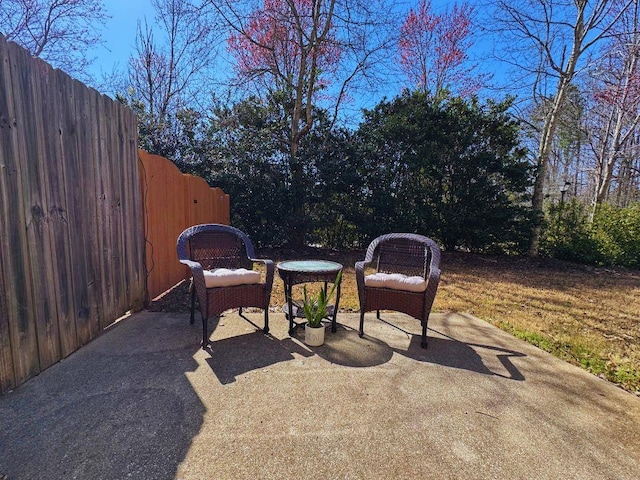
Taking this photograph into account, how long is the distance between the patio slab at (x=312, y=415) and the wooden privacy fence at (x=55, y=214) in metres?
0.25

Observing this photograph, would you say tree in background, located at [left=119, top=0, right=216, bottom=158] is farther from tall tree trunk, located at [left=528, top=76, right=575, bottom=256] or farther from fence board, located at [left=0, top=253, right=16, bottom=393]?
fence board, located at [left=0, top=253, right=16, bottom=393]

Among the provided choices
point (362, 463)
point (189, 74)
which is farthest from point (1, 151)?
point (189, 74)

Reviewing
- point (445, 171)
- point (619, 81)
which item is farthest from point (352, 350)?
point (619, 81)

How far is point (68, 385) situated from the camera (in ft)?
6.30

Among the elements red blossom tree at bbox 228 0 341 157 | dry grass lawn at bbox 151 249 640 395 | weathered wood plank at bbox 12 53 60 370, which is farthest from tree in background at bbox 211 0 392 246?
weathered wood plank at bbox 12 53 60 370

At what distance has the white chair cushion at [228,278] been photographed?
8.55 feet

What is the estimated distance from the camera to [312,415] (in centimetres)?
172

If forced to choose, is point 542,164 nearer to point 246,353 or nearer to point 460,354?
point 460,354

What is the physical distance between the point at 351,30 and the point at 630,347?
25.6 ft

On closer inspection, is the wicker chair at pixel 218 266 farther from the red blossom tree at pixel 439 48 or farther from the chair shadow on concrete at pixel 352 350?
the red blossom tree at pixel 439 48

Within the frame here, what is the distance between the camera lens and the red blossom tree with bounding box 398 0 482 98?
10.8 meters

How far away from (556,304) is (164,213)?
5.07 m

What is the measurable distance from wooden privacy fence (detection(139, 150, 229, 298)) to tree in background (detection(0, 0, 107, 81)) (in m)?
7.51

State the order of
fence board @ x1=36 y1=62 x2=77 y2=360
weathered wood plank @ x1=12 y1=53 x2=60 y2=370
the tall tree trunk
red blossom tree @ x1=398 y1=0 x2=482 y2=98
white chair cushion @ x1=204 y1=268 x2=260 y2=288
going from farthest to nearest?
red blossom tree @ x1=398 y1=0 x2=482 y2=98 < the tall tree trunk < white chair cushion @ x1=204 y1=268 x2=260 y2=288 < fence board @ x1=36 y1=62 x2=77 y2=360 < weathered wood plank @ x1=12 y1=53 x2=60 y2=370
